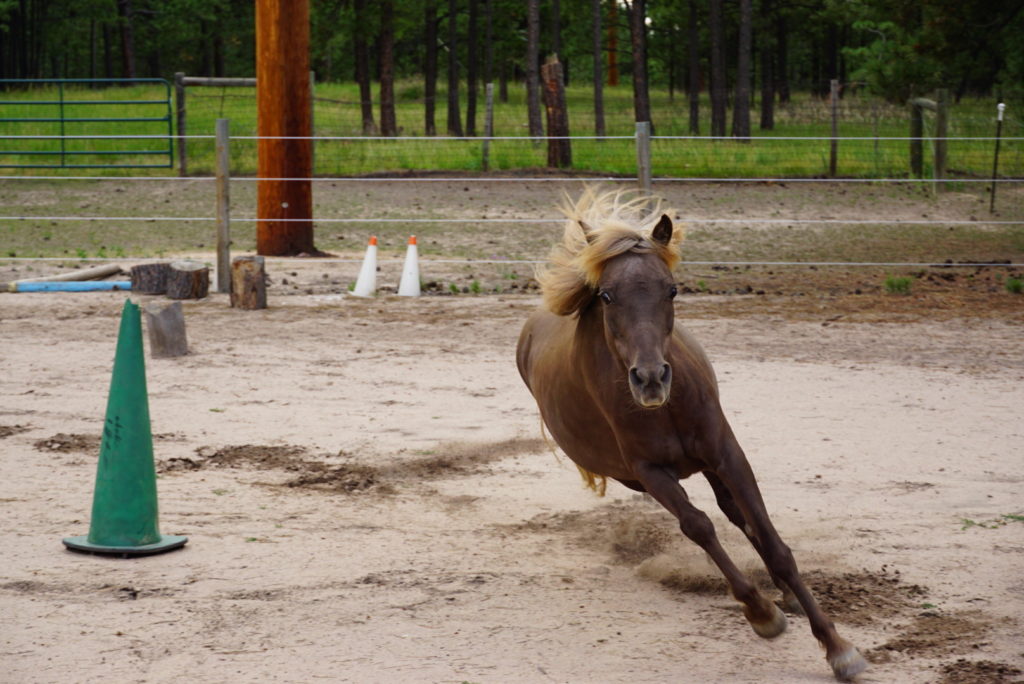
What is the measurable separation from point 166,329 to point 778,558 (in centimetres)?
599

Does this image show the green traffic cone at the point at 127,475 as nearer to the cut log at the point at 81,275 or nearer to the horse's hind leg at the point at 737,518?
the horse's hind leg at the point at 737,518

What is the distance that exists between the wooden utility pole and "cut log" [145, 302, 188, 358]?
14.8 ft

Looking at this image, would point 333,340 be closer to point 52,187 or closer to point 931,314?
point 931,314

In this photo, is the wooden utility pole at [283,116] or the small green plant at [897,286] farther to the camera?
the wooden utility pole at [283,116]

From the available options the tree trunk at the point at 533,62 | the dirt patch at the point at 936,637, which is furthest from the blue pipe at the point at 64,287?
the tree trunk at the point at 533,62

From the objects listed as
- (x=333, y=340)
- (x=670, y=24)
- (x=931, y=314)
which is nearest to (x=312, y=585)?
(x=333, y=340)

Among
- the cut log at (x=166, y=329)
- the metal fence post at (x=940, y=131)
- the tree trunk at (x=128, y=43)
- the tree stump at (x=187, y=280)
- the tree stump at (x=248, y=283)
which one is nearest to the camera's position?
the cut log at (x=166, y=329)

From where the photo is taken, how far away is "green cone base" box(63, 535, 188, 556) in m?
4.88

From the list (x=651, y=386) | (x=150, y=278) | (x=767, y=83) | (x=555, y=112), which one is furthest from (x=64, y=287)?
(x=767, y=83)

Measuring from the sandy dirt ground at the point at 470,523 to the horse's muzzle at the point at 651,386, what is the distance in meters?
0.88

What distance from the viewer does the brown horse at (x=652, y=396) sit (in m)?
3.84

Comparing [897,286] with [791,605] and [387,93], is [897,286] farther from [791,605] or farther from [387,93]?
[387,93]

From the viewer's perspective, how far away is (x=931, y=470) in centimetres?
601

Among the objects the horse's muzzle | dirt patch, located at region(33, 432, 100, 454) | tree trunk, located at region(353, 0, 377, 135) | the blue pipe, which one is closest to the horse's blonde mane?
the horse's muzzle
